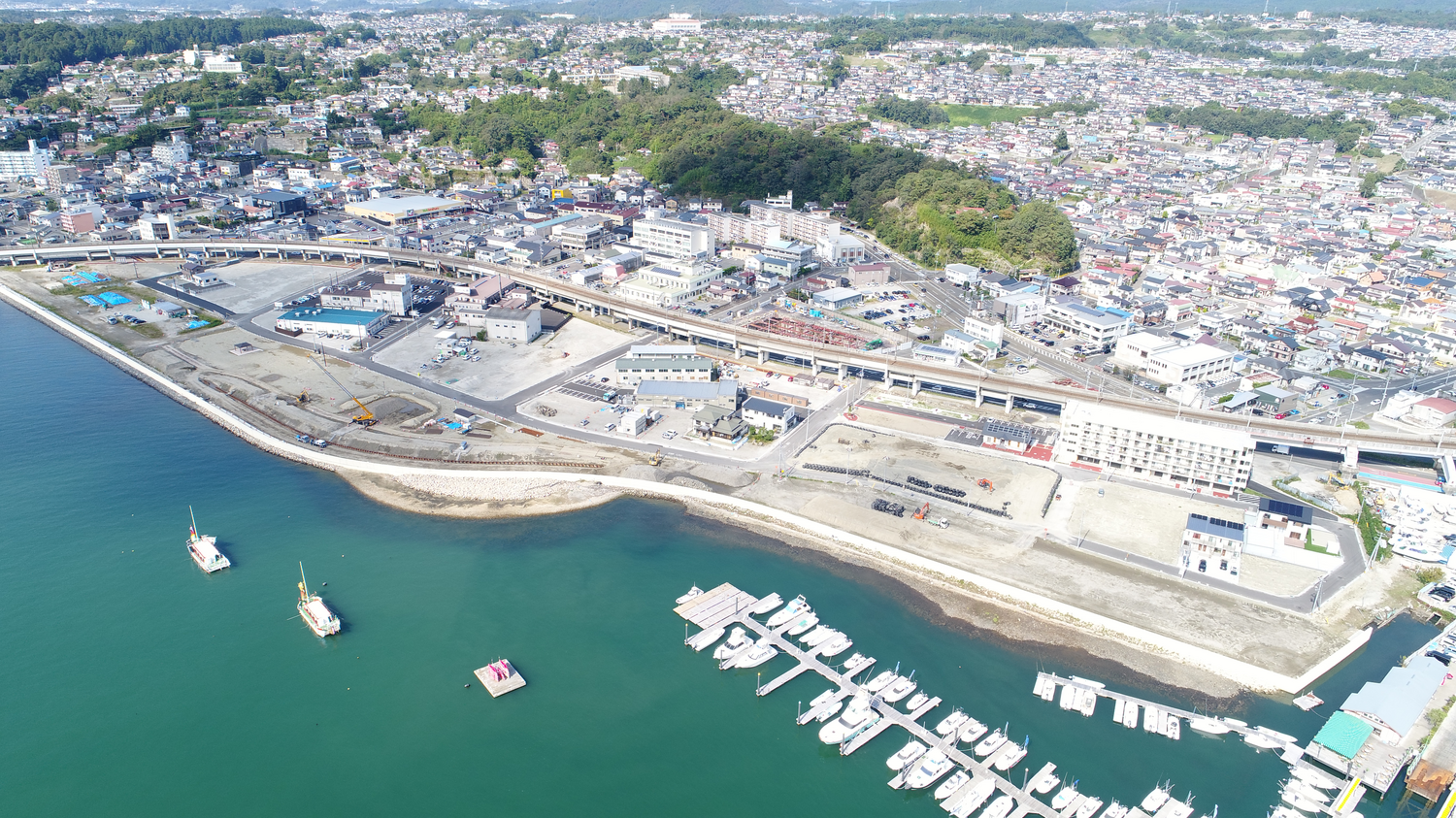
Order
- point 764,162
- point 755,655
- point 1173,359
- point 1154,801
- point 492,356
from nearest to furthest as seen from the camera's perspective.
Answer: point 1154,801
point 755,655
point 1173,359
point 492,356
point 764,162

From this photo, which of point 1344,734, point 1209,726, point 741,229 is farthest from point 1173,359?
point 741,229

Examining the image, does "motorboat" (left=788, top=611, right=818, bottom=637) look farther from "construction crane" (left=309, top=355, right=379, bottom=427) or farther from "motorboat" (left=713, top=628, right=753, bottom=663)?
"construction crane" (left=309, top=355, right=379, bottom=427)

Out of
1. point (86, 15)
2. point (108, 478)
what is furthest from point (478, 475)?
point (86, 15)

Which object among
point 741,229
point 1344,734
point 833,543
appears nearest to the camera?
point 1344,734

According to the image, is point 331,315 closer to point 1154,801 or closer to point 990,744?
point 990,744

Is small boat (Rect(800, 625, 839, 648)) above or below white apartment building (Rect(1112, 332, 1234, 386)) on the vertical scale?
below

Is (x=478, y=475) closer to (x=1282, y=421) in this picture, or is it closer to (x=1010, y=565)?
(x=1010, y=565)

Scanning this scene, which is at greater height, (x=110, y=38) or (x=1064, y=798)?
(x=110, y=38)

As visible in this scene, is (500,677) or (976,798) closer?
(976,798)

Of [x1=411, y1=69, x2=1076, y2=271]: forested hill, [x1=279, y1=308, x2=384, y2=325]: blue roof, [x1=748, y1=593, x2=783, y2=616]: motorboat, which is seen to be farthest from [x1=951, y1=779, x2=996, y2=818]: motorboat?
[x1=411, y1=69, x2=1076, y2=271]: forested hill
